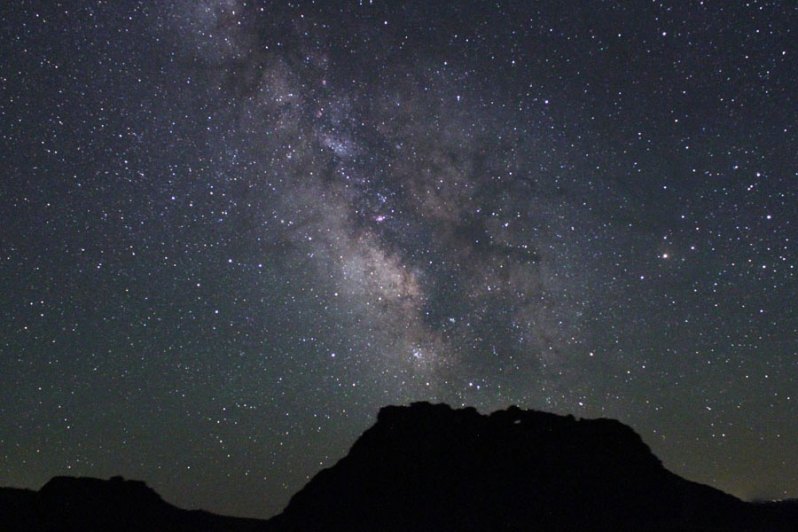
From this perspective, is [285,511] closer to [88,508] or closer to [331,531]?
[331,531]

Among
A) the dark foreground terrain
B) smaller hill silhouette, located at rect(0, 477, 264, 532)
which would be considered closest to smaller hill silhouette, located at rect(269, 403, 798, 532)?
the dark foreground terrain

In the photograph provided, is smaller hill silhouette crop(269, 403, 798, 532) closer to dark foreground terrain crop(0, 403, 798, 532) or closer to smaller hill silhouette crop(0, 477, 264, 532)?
dark foreground terrain crop(0, 403, 798, 532)

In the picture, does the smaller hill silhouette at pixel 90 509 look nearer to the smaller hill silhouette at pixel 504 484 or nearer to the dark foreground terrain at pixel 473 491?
the dark foreground terrain at pixel 473 491

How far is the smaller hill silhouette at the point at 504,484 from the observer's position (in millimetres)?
28094

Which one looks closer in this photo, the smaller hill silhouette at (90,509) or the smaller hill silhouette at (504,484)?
the smaller hill silhouette at (504,484)

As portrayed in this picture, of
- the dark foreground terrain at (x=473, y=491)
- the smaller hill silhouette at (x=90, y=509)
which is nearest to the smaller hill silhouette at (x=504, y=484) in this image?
the dark foreground terrain at (x=473, y=491)

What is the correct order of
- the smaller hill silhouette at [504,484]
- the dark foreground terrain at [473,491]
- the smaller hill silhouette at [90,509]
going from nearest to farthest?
1. the smaller hill silhouette at [504,484]
2. the dark foreground terrain at [473,491]
3. the smaller hill silhouette at [90,509]

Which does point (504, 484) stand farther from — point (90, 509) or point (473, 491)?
point (90, 509)

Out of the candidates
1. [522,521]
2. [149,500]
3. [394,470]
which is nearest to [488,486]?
[522,521]

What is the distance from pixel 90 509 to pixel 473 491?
19472 mm

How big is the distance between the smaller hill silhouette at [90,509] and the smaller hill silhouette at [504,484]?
23.0 ft

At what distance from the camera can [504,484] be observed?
29.6m

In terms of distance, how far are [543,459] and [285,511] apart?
43.2 ft

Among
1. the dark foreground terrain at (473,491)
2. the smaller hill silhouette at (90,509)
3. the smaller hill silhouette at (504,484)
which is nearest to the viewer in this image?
the smaller hill silhouette at (504,484)
